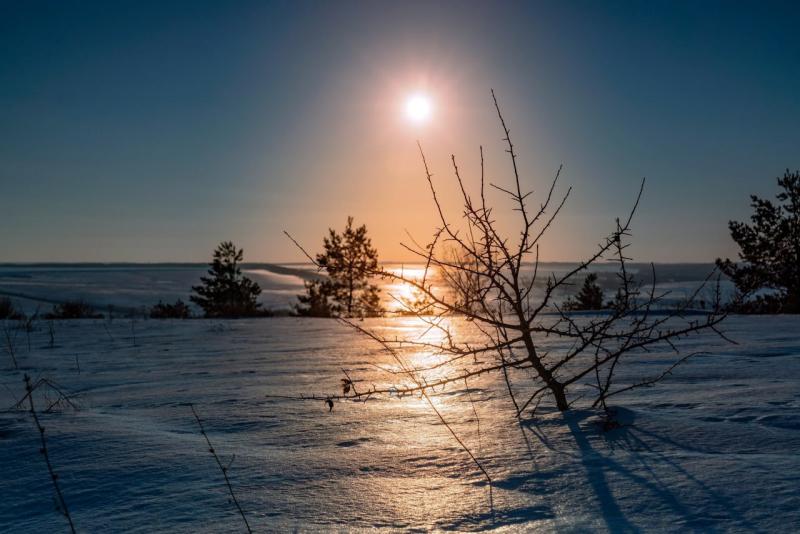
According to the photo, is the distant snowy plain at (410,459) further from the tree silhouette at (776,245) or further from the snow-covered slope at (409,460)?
the tree silhouette at (776,245)

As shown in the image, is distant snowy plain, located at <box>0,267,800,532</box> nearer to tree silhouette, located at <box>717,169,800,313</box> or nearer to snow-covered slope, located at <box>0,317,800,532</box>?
snow-covered slope, located at <box>0,317,800,532</box>

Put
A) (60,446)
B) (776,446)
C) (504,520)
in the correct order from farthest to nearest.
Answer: (60,446) → (776,446) → (504,520)

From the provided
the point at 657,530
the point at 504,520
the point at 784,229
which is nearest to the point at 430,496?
the point at 504,520

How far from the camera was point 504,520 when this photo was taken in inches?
53.0

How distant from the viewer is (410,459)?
1.83m

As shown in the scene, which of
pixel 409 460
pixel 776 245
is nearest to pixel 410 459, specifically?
pixel 409 460

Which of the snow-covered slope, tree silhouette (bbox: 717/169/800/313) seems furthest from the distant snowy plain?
tree silhouette (bbox: 717/169/800/313)

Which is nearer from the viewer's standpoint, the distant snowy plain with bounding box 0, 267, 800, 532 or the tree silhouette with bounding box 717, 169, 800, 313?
the distant snowy plain with bounding box 0, 267, 800, 532

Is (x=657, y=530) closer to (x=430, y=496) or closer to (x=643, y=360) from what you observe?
(x=430, y=496)

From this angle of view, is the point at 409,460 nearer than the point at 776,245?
Yes

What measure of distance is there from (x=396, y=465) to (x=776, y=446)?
1282 mm

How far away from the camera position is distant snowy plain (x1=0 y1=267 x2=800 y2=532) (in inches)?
54.0

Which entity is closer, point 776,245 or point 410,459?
point 410,459

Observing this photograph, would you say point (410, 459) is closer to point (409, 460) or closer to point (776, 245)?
point (409, 460)
